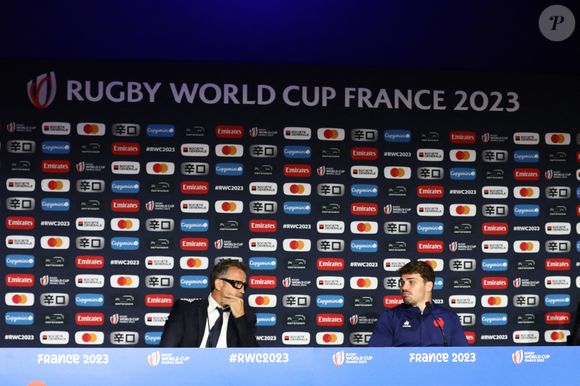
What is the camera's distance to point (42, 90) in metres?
4.91

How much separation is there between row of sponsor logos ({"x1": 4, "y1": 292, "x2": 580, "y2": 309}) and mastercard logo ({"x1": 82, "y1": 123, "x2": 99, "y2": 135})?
0.95m

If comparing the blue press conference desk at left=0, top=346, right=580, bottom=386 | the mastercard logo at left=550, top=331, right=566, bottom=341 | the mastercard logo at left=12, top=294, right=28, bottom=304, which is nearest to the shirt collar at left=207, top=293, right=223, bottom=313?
the mastercard logo at left=12, top=294, right=28, bottom=304

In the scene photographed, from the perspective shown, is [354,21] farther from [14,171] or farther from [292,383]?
[292,383]

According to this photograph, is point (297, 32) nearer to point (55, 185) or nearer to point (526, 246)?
point (55, 185)

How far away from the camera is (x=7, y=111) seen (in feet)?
16.0

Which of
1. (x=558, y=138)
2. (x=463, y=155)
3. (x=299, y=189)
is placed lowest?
(x=299, y=189)

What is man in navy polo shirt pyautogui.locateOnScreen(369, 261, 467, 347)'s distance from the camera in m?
3.98

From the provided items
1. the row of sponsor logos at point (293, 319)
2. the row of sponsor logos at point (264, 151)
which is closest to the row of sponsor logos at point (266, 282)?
the row of sponsor logos at point (293, 319)

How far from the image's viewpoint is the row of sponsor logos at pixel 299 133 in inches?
193

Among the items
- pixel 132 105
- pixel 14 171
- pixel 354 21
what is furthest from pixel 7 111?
pixel 354 21

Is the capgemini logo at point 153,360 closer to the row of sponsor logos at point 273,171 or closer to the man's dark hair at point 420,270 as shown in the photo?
the man's dark hair at point 420,270

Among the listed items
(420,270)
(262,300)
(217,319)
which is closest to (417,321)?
(420,270)

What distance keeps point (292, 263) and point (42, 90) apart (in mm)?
1799

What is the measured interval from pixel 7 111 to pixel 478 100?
9.28 feet
